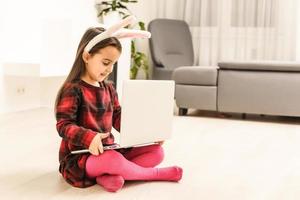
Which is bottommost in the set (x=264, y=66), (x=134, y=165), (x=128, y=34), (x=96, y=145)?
(x=134, y=165)

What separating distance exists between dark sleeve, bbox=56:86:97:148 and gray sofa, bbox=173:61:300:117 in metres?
2.15

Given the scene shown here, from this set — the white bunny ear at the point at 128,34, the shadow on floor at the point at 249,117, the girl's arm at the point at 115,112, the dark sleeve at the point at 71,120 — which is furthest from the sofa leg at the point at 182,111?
the dark sleeve at the point at 71,120

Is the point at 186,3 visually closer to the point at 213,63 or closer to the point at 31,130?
the point at 213,63

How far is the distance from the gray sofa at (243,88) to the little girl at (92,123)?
1.96 metres

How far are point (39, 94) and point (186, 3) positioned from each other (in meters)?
2.06

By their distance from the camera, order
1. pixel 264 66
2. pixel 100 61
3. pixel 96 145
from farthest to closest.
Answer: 1. pixel 264 66
2. pixel 100 61
3. pixel 96 145

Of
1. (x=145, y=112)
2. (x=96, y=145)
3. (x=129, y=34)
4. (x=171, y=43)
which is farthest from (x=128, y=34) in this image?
(x=171, y=43)

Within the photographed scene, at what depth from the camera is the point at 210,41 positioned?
4754 mm

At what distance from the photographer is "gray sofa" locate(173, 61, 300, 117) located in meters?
3.24

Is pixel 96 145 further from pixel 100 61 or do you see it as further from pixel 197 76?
pixel 197 76

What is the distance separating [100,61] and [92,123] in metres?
0.22

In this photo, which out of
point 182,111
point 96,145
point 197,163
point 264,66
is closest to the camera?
point 96,145

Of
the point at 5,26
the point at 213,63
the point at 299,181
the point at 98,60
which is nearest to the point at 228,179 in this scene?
the point at 299,181

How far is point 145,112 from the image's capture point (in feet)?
4.71
